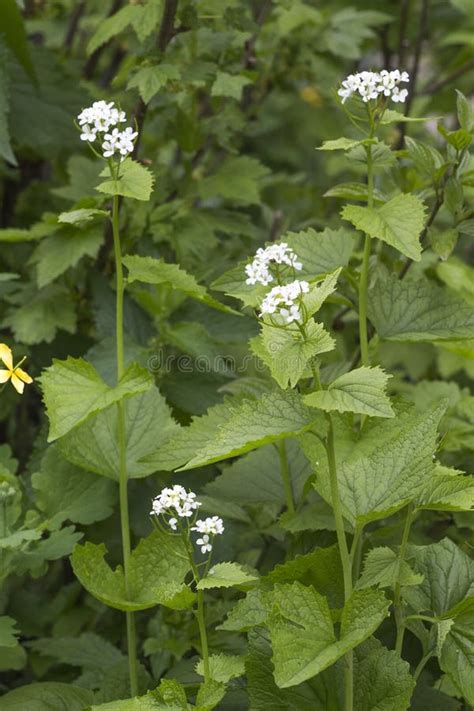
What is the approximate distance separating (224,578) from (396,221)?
53cm

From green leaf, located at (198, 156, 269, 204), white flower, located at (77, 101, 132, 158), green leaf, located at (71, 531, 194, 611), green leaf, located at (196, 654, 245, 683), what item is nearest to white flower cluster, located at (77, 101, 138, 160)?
white flower, located at (77, 101, 132, 158)

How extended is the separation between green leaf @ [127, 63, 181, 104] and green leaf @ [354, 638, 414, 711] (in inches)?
36.9

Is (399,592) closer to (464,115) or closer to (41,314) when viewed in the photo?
(464,115)

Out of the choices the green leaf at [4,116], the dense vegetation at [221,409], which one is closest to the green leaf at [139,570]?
the dense vegetation at [221,409]

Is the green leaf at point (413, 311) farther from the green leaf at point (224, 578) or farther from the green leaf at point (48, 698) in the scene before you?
the green leaf at point (48, 698)

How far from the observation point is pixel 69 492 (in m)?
1.62

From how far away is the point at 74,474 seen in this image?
64.5 inches

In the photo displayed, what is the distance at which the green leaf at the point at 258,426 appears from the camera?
115 cm

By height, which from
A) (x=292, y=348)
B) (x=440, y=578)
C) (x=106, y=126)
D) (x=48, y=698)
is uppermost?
(x=106, y=126)

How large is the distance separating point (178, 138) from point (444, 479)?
1.05 metres

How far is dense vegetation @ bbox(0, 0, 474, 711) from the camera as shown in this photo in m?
1.23

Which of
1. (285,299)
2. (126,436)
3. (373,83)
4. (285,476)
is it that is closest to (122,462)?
(126,436)

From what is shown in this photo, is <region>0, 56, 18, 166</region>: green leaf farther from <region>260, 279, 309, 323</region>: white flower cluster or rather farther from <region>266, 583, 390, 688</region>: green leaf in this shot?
<region>266, 583, 390, 688</region>: green leaf

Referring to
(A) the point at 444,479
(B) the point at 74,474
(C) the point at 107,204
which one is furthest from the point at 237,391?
(C) the point at 107,204
